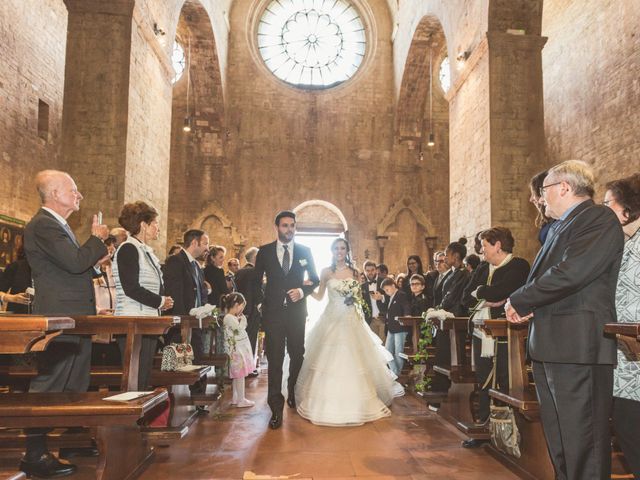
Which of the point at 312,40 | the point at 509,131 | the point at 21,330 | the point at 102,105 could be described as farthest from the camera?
the point at 312,40

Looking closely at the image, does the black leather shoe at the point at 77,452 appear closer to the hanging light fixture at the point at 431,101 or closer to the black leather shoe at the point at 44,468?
the black leather shoe at the point at 44,468

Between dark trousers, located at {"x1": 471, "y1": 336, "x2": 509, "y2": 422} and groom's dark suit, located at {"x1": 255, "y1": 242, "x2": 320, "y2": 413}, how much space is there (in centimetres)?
155

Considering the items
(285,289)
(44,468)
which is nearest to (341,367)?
(285,289)

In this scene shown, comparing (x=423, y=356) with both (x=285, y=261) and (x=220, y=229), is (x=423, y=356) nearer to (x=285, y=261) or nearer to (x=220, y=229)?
(x=285, y=261)

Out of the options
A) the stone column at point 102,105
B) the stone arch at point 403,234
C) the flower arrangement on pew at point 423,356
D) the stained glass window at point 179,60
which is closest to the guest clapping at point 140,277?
the flower arrangement on pew at point 423,356

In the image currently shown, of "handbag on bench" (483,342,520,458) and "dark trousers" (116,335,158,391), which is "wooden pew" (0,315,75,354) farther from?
"handbag on bench" (483,342,520,458)

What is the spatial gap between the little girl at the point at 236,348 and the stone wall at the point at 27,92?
7.23 meters

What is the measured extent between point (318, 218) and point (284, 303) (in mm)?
11411

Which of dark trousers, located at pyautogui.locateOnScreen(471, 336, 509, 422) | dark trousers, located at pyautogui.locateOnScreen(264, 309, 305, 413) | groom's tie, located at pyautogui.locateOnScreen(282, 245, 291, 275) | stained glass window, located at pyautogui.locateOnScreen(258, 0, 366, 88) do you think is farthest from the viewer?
stained glass window, located at pyautogui.locateOnScreen(258, 0, 366, 88)

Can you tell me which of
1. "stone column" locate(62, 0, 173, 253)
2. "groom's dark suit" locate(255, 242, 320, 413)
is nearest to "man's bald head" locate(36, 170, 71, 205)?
"groom's dark suit" locate(255, 242, 320, 413)

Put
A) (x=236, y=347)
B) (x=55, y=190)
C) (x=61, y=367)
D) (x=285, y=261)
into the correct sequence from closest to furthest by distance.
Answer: (x=61, y=367), (x=55, y=190), (x=285, y=261), (x=236, y=347)

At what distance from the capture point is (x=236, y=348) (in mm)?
5312

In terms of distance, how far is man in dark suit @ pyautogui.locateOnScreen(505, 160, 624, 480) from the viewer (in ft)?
7.17

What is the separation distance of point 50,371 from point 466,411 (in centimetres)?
317
